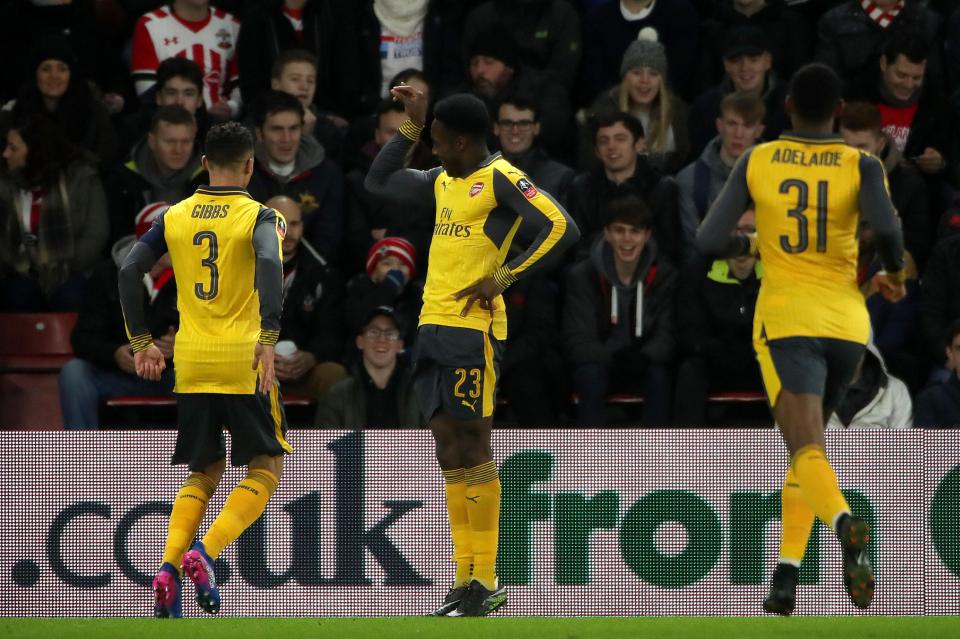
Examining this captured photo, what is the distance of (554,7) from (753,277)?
2943 mm

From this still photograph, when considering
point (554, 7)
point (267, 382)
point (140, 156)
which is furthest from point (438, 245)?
point (554, 7)

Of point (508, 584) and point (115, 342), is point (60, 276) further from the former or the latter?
point (508, 584)

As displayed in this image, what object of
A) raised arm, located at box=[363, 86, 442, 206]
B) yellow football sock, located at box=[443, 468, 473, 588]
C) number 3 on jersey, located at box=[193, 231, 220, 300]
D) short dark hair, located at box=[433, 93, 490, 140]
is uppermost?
short dark hair, located at box=[433, 93, 490, 140]

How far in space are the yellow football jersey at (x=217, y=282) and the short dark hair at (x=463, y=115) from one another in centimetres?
98

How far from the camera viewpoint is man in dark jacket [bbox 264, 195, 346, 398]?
441 inches

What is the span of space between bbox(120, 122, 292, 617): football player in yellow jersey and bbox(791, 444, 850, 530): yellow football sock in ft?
7.96

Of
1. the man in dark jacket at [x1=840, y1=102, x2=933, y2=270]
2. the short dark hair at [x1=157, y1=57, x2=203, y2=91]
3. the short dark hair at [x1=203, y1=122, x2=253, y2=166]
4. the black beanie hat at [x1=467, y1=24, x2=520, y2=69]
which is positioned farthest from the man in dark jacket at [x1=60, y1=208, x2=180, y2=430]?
the man in dark jacket at [x1=840, y1=102, x2=933, y2=270]

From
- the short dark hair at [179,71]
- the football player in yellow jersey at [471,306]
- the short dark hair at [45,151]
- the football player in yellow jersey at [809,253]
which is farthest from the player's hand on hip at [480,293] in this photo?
the short dark hair at [45,151]

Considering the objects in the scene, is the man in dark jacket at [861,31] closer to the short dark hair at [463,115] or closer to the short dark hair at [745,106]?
the short dark hair at [745,106]

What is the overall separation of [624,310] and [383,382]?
163 cm

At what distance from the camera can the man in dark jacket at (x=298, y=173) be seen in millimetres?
11750

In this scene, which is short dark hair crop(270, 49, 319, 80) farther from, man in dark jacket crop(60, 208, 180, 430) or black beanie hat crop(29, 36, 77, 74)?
man in dark jacket crop(60, 208, 180, 430)

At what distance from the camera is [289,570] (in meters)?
9.49

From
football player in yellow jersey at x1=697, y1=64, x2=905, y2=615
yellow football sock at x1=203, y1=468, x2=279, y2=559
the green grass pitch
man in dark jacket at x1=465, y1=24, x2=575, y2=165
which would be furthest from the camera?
man in dark jacket at x1=465, y1=24, x2=575, y2=165
